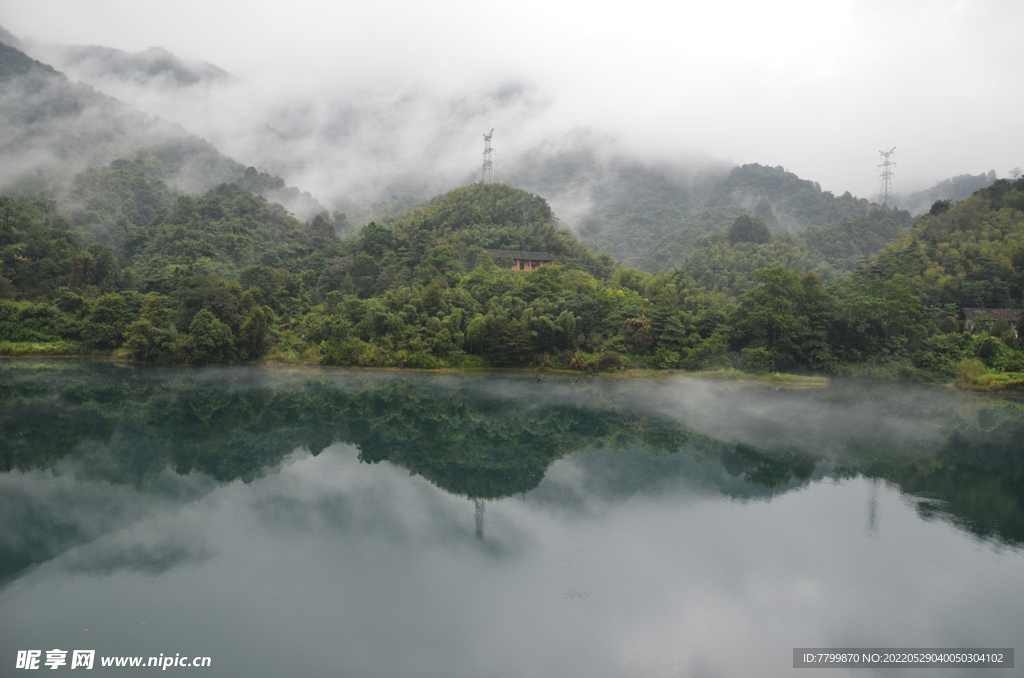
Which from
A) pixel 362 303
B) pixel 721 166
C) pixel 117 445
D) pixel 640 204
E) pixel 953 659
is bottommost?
pixel 953 659

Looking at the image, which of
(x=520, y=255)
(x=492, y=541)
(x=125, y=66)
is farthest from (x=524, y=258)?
(x=125, y=66)

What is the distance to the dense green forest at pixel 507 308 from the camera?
28.5m

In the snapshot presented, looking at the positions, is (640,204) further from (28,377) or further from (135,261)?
(28,377)

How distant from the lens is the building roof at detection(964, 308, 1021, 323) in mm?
30978

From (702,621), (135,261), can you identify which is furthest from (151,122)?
(702,621)

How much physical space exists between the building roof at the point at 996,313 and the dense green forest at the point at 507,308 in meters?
0.68

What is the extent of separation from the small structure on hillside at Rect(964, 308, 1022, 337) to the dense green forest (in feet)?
1.52

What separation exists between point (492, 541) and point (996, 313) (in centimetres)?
3479

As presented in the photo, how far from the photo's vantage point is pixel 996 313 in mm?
31891

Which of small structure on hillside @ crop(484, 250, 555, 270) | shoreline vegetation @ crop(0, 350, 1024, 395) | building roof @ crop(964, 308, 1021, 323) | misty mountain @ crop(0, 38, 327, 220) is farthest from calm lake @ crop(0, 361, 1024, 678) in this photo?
misty mountain @ crop(0, 38, 327, 220)

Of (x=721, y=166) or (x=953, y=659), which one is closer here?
(x=953, y=659)

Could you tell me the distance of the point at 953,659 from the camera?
24.2 feet

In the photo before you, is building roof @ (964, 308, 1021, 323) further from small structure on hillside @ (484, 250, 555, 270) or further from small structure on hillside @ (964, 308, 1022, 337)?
small structure on hillside @ (484, 250, 555, 270)

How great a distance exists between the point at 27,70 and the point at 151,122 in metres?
14.8
